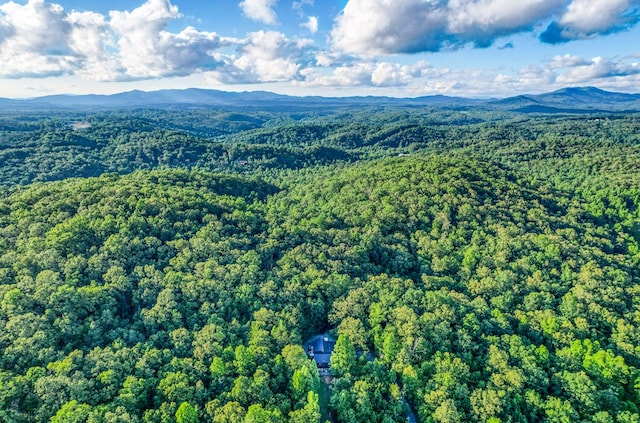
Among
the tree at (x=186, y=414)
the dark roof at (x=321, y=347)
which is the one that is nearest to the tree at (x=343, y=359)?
the dark roof at (x=321, y=347)

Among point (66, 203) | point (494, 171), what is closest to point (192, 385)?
point (66, 203)

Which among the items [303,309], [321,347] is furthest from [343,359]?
[303,309]

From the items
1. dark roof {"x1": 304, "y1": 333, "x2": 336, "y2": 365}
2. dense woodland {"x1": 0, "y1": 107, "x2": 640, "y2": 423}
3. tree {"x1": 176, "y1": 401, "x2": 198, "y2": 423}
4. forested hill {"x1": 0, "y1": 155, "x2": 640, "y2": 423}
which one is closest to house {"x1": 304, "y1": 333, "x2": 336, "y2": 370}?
dark roof {"x1": 304, "y1": 333, "x2": 336, "y2": 365}

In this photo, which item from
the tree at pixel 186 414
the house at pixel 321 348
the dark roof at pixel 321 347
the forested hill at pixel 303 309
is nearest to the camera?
the tree at pixel 186 414

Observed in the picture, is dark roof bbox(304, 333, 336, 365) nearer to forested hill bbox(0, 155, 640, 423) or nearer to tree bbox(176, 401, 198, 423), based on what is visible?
forested hill bbox(0, 155, 640, 423)

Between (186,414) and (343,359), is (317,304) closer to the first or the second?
(343,359)

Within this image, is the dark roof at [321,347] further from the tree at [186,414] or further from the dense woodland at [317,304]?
the tree at [186,414]

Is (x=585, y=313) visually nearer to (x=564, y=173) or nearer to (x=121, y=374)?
(x=121, y=374)
